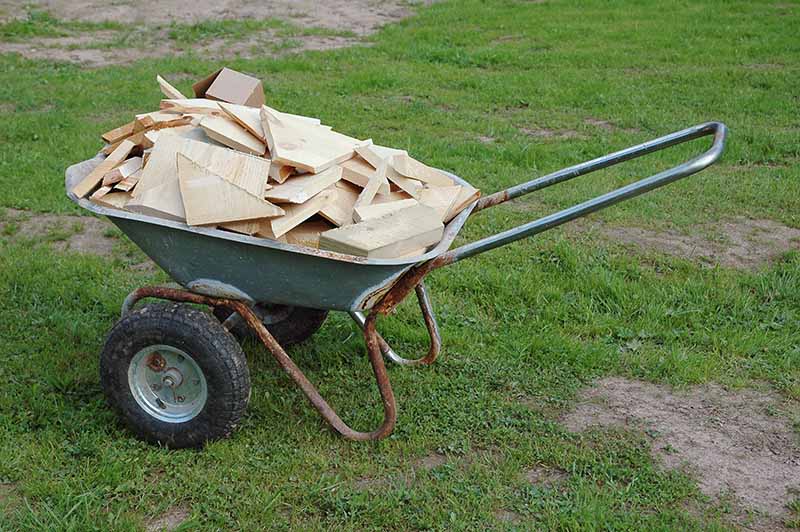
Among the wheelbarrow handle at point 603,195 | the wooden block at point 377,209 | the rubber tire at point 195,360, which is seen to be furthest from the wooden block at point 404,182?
the rubber tire at point 195,360

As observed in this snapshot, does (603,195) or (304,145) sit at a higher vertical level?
(304,145)

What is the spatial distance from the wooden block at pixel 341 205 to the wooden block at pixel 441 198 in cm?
29

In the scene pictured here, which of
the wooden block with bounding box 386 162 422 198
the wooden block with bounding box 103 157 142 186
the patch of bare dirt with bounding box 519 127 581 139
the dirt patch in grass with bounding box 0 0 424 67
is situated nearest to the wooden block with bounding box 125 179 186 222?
the wooden block with bounding box 103 157 142 186

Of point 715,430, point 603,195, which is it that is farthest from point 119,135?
point 715,430

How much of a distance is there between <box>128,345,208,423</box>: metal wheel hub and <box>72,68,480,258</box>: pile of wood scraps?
593mm

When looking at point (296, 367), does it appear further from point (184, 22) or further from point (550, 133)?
point (184, 22)

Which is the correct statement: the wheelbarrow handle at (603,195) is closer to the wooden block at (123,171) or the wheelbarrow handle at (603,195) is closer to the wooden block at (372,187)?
the wooden block at (372,187)

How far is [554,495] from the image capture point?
322 centimetres

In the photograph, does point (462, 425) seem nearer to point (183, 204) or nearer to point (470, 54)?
point (183, 204)

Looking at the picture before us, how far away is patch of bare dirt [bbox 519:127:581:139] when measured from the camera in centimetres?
716

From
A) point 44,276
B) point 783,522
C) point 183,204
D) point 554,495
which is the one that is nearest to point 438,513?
point 554,495

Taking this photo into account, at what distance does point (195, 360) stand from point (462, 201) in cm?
123

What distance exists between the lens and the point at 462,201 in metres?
3.52

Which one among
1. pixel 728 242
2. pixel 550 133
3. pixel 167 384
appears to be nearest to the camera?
pixel 167 384
